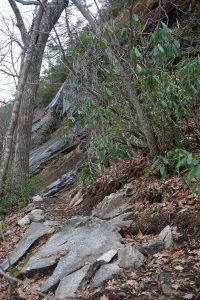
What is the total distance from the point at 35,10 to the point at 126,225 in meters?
7.67

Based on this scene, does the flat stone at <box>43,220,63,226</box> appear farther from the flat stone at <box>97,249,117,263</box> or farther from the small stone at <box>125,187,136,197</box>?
the flat stone at <box>97,249,117,263</box>

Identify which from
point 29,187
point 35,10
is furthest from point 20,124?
point 35,10

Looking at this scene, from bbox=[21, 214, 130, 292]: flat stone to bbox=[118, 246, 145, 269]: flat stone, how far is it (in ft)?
0.93

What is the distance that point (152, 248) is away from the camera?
3572mm

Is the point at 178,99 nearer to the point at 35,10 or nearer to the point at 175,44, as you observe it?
the point at 175,44

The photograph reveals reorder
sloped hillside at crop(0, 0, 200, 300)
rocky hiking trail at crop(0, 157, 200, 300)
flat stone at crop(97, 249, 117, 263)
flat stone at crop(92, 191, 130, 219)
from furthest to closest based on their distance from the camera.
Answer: flat stone at crop(92, 191, 130, 219)
flat stone at crop(97, 249, 117, 263)
sloped hillside at crop(0, 0, 200, 300)
rocky hiking trail at crop(0, 157, 200, 300)

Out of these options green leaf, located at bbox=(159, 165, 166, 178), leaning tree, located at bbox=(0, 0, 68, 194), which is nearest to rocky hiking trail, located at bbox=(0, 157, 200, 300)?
green leaf, located at bbox=(159, 165, 166, 178)

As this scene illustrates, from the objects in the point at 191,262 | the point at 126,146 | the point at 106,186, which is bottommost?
the point at 191,262

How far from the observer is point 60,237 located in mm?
4949

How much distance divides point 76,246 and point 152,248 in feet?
3.56

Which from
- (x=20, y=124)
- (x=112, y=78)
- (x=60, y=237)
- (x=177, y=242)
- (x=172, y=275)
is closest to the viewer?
(x=172, y=275)

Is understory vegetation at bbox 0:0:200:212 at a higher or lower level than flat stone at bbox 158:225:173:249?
higher

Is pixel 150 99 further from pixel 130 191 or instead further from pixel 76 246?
pixel 76 246

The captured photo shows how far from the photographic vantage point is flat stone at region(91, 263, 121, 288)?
10.8 ft
